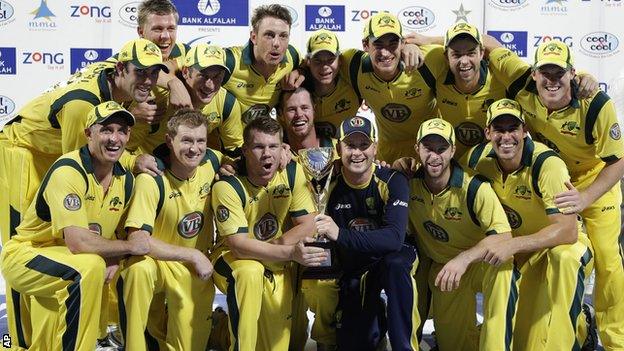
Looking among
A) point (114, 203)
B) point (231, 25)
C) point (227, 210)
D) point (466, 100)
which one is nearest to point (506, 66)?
point (466, 100)

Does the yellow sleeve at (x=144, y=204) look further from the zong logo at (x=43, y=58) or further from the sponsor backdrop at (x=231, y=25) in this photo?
the zong logo at (x=43, y=58)

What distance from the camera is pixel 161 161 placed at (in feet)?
13.7

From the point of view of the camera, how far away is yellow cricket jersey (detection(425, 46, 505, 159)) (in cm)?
457

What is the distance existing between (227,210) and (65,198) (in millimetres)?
808

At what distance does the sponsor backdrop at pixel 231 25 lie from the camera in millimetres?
6824

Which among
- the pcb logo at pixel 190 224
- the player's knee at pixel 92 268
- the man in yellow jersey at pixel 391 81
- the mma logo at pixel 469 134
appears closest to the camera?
the player's knee at pixel 92 268

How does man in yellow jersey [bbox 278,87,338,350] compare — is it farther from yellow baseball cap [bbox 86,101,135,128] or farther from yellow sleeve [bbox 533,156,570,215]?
yellow sleeve [bbox 533,156,570,215]

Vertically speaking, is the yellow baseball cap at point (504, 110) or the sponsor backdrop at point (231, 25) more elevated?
the sponsor backdrop at point (231, 25)

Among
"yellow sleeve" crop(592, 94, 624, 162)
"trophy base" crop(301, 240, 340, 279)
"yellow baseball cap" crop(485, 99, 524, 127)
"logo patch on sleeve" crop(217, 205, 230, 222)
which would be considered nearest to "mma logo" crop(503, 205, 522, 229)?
"yellow baseball cap" crop(485, 99, 524, 127)

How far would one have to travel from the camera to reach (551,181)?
4.10 metres

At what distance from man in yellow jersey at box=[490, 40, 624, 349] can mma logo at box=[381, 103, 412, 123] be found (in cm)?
58

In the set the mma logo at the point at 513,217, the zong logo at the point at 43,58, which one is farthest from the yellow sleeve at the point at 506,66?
the zong logo at the point at 43,58

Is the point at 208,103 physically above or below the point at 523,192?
above

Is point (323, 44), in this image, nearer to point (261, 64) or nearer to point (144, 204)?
point (261, 64)
